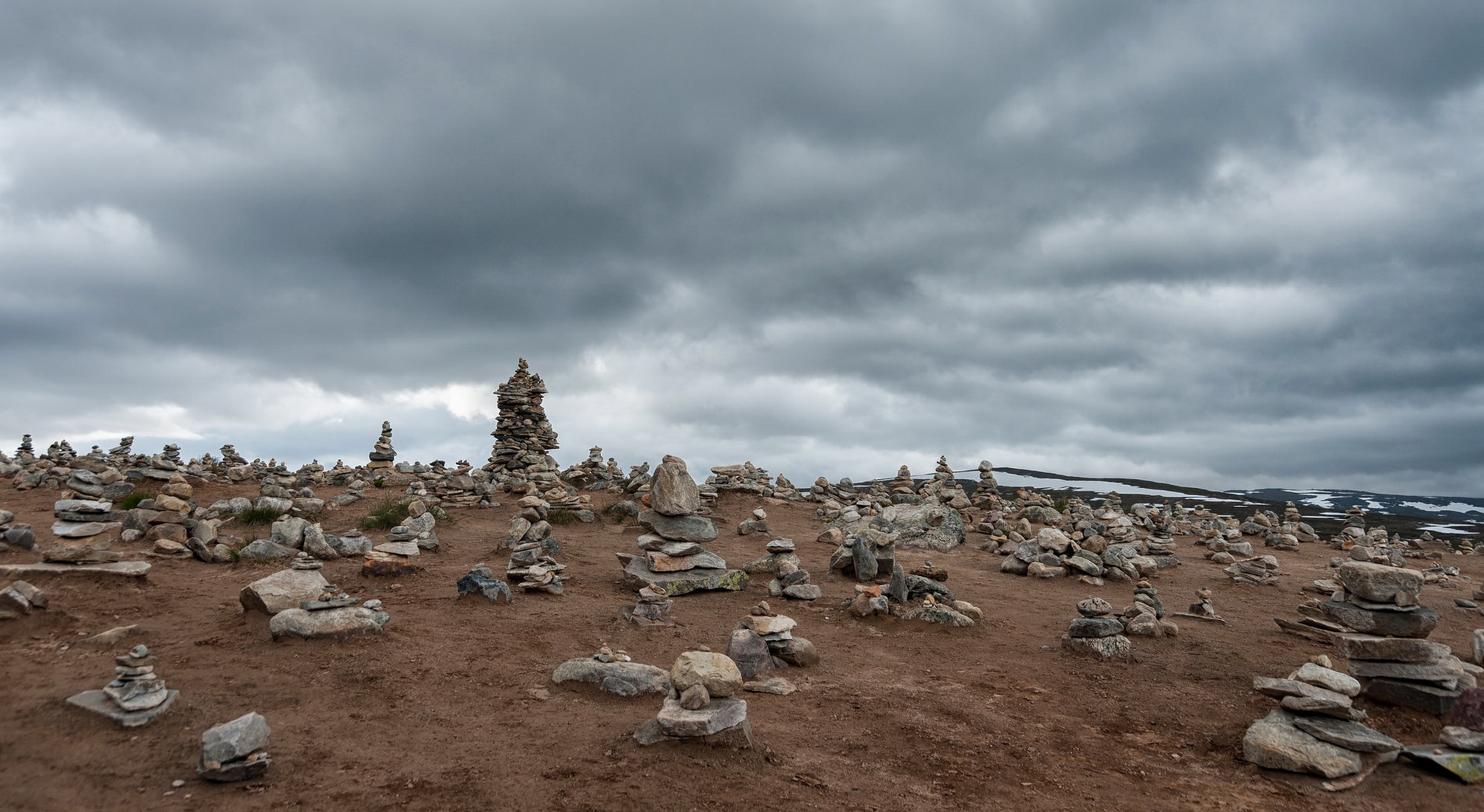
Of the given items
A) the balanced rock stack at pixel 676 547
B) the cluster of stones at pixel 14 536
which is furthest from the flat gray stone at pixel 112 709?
the balanced rock stack at pixel 676 547

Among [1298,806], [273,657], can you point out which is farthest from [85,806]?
[1298,806]

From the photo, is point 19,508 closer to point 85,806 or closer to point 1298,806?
point 85,806

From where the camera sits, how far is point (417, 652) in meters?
10.0

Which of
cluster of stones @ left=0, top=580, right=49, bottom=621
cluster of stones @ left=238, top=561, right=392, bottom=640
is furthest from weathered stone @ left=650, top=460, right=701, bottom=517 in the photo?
cluster of stones @ left=0, top=580, right=49, bottom=621

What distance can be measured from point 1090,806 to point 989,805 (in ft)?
3.11

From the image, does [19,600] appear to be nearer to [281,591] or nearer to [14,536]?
[281,591]

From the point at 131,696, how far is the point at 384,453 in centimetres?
2862

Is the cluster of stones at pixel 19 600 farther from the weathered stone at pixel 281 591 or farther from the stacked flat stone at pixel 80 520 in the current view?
the stacked flat stone at pixel 80 520

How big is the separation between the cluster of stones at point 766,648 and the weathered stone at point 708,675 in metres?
2.34

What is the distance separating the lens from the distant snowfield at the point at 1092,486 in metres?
53.9

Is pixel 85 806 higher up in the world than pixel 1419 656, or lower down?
lower down

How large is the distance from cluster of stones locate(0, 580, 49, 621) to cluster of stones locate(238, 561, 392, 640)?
7.42 feet

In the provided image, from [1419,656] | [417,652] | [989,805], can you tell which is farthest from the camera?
[417,652]

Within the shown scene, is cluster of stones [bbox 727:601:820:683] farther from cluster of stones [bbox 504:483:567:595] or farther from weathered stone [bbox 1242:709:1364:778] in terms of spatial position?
weathered stone [bbox 1242:709:1364:778]
